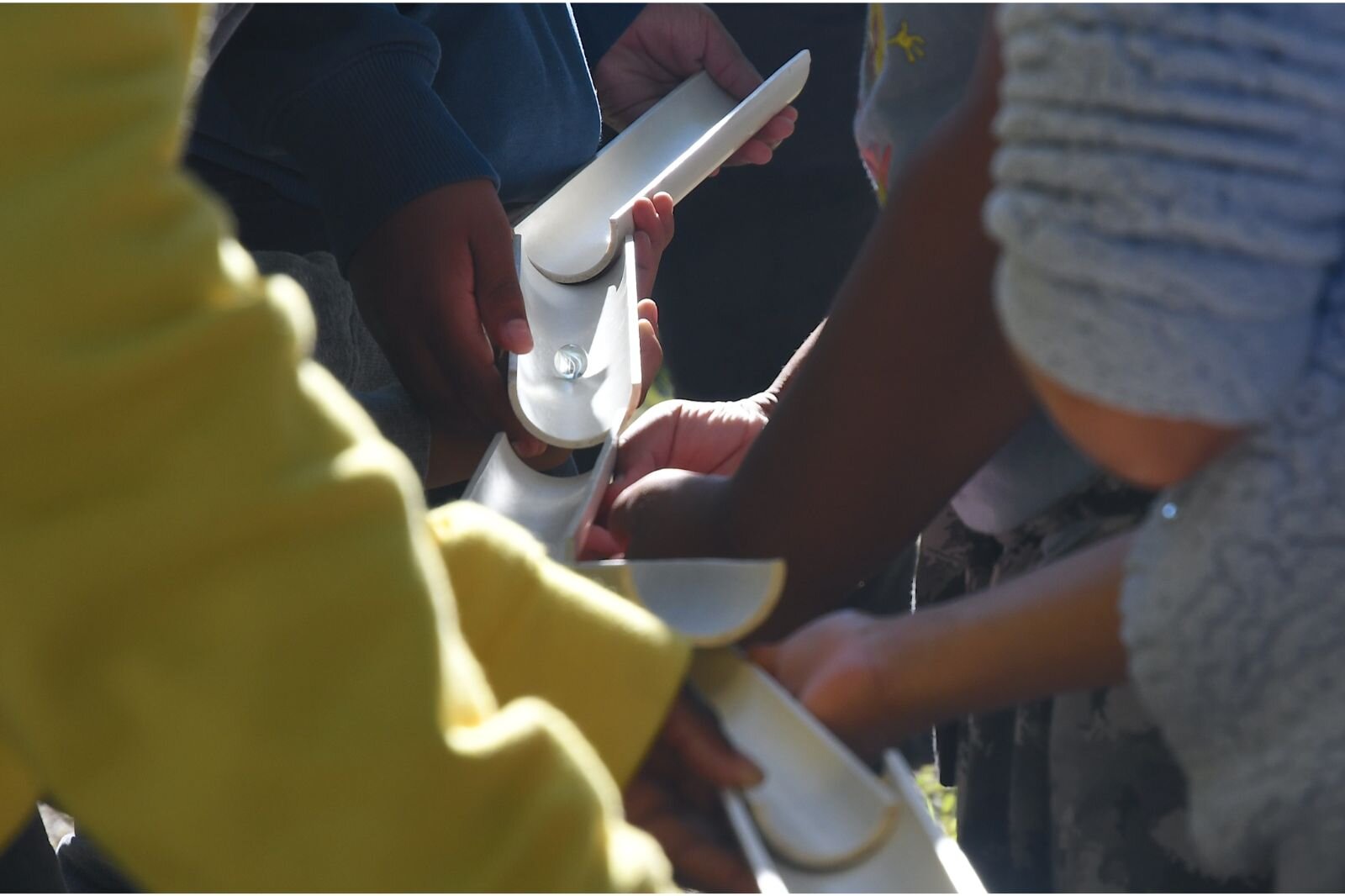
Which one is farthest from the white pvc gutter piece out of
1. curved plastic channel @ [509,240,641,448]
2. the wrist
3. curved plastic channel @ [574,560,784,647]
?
the wrist

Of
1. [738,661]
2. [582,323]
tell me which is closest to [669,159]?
[582,323]

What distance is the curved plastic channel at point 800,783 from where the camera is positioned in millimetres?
626

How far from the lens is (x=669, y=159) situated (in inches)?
60.3

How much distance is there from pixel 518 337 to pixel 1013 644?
0.64m

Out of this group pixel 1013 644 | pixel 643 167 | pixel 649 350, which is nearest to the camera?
pixel 1013 644

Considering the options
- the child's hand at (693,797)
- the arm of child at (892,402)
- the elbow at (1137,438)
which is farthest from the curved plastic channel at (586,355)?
the elbow at (1137,438)

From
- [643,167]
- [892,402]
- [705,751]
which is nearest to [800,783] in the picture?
[705,751]

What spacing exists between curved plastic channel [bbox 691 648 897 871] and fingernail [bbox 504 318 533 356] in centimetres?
52

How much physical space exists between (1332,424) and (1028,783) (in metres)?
0.31

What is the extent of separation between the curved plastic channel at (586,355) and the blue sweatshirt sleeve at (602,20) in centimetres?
43

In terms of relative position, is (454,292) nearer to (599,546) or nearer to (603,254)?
(603,254)

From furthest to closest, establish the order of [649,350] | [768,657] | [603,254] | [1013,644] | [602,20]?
[602,20]
[603,254]
[649,350]
[768,657]
[1013,644]

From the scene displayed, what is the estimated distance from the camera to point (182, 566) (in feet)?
1.46

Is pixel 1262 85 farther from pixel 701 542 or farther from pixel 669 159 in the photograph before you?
pixel 669 159
